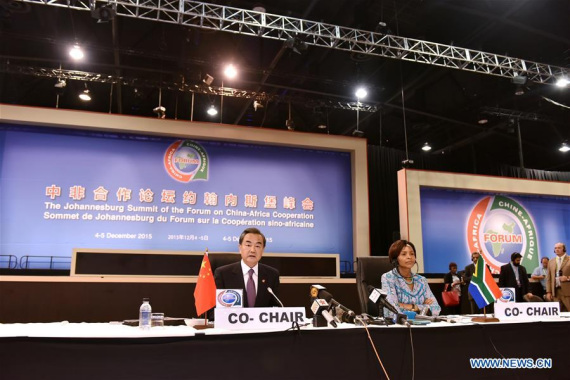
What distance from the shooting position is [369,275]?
3.35m

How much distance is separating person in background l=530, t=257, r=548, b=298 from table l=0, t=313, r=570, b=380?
5683mm

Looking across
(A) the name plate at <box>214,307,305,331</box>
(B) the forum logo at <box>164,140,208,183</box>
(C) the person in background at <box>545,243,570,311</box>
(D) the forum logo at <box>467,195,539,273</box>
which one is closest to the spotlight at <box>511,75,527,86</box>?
(D) the forum logo at <box>467,195,539,273</box>

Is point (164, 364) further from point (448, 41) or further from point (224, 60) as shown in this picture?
point (448, 41)

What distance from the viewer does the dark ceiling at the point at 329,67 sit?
6602mm

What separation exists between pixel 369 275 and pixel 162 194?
3580 mm

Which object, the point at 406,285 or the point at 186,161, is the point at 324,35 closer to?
the point at 186,161

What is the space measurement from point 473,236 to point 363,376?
6.33 metres

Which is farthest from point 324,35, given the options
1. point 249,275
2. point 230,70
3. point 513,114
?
point 513,114

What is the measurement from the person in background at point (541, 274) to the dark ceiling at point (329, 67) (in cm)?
332

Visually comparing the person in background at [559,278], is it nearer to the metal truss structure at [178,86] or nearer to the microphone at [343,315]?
the metal truss structure at [178,86]

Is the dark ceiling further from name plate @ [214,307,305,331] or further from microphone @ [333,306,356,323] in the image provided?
name plate @ [214,307,305,331]

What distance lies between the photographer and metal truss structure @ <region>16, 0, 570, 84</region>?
5569 mm

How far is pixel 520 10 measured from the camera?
20.8 feet

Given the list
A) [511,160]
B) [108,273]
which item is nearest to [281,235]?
[108,273]
